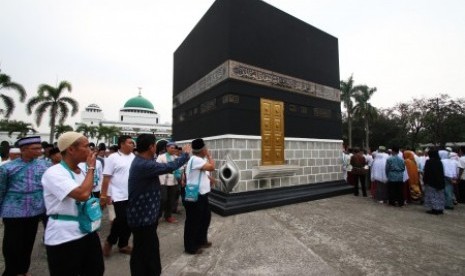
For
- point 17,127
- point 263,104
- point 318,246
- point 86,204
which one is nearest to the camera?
point 86,204

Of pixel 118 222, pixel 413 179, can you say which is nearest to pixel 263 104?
pixel 118 222

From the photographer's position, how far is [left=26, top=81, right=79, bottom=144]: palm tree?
1867 cm

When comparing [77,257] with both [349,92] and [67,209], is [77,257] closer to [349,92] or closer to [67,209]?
[67,209]

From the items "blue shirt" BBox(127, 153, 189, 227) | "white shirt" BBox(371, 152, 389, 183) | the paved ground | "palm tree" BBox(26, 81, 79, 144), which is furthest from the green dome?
"blue shirt" BBox(127, 153, 189, 227)

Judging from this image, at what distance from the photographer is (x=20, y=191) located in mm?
2924

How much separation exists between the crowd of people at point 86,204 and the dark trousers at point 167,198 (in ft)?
5.24

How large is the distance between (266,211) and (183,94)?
5.70 meters

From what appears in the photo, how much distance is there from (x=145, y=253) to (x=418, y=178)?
8.23m

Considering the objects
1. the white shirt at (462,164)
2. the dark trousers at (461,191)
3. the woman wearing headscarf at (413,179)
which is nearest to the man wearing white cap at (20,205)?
the woman wearing headscarf at (413,179)

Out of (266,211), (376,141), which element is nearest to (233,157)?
(266,211)

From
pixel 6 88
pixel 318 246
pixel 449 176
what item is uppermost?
pixel 6 88

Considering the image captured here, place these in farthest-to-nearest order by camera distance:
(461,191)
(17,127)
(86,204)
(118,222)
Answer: (17,127), (461,191), (118,222), (86,204)

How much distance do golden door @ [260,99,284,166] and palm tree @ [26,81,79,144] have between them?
18178 mm

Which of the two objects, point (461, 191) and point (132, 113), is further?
point (132, 113)
